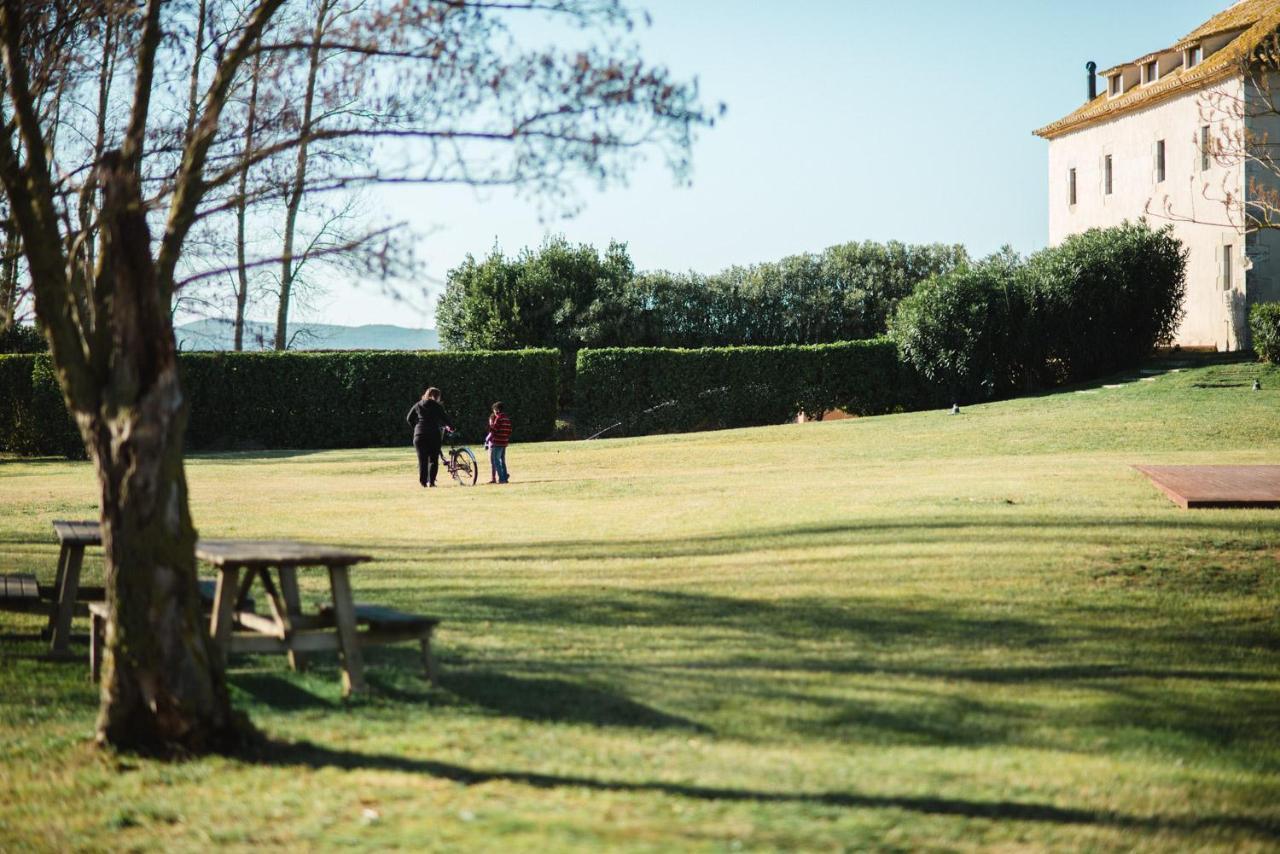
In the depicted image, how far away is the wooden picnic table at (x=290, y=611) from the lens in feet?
23.2

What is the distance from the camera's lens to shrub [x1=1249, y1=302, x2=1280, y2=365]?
34.8 meters

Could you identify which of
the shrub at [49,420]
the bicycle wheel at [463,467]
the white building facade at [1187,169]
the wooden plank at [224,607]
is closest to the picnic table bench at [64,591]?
the wooden plank at [224,607]

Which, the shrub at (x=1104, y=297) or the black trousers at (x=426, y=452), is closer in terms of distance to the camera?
the black trousers at (x=426, y=452)

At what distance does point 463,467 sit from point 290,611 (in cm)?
1748

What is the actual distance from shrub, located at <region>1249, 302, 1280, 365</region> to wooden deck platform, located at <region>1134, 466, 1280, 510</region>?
18.1m

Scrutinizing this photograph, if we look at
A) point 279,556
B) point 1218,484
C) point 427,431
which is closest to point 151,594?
point 279,556

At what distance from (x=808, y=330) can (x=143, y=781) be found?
5479cm

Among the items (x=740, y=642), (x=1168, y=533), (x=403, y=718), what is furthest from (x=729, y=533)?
(x=403, y=718)

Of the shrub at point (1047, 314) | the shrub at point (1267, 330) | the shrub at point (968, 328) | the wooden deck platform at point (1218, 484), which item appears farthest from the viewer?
the shrub at point (1047, 314)

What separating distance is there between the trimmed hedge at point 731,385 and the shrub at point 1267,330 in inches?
346

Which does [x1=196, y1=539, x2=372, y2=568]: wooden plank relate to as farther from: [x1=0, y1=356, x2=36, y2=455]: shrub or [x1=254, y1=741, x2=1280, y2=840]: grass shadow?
[x1=0, y1=356, x2=36, y2=455]: shrub

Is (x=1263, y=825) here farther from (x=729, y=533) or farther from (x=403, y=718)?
(x=729, y=533)

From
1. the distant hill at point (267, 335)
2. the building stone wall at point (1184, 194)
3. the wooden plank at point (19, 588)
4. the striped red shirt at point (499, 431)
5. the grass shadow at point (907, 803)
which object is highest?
the building stone wall at point (1184, 194)

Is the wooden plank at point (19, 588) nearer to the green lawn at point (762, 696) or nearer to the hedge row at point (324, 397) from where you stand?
the green lawn at point (762, 696)
